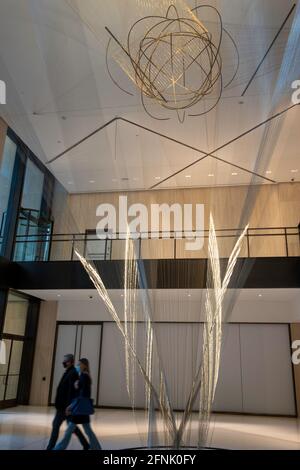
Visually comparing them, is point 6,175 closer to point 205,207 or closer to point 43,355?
point 43,355

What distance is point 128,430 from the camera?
6.46 m

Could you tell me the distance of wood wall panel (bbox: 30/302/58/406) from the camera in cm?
1006

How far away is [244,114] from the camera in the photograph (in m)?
6.57

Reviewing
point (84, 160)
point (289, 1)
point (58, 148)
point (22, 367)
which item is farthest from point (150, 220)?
point (22, 367)

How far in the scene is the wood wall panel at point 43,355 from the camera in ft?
33.0

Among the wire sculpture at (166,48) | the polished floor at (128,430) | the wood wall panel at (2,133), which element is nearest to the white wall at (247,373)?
the polished floor at (128,430)

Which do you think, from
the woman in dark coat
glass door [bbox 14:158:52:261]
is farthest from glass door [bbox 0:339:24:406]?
the woman in dark coat

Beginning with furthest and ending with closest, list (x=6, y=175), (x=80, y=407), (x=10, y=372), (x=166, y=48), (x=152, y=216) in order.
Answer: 1. (x=10, y=372)
2. (x=6, y=175)
3. (x=166, y=48)
4. (x=152, y=216)
5. (x=80, y=407)

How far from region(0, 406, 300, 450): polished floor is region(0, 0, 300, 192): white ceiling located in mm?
3522

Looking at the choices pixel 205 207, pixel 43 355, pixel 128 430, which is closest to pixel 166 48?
pixel 205 207

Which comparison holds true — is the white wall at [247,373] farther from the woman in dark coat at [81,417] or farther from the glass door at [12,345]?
the woman in dark coat at [81,417]

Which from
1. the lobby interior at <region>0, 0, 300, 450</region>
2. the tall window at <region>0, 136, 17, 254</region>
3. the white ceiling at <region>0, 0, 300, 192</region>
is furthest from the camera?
the tall window at <region>0, 136, 17, 254</region>

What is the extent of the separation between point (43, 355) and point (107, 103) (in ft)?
22.9

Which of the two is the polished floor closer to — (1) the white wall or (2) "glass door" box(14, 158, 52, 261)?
(1) the white wall
